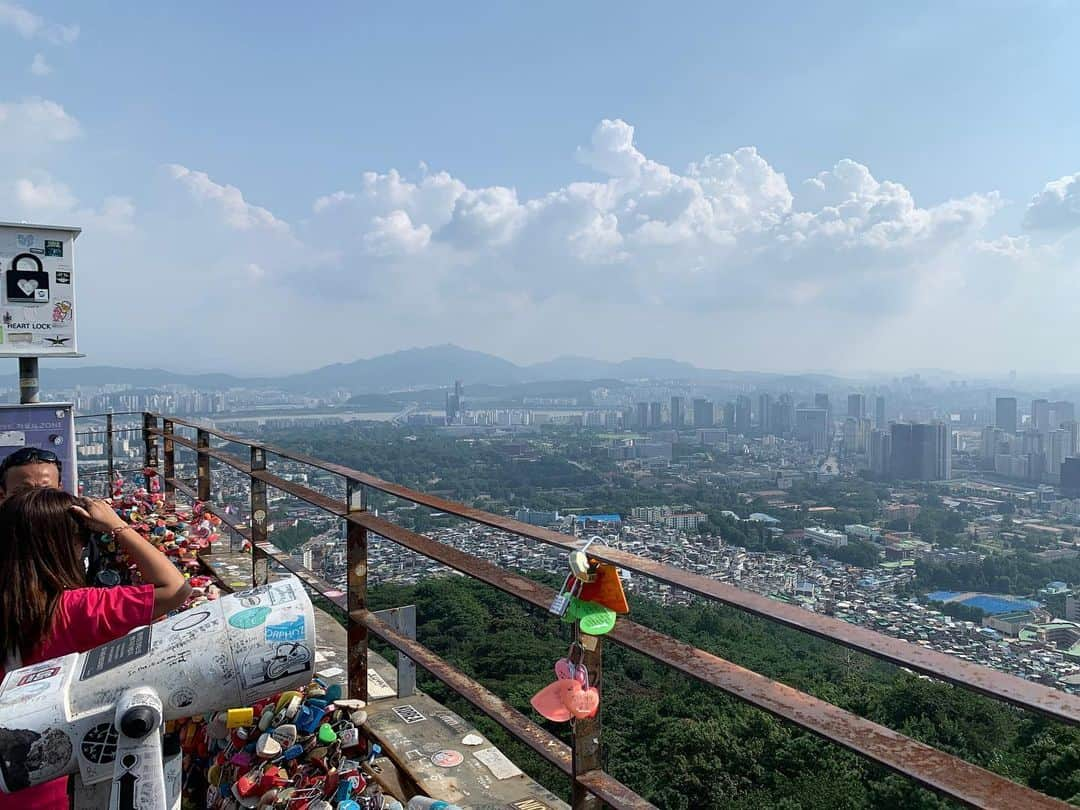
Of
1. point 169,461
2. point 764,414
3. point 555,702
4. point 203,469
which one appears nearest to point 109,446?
point 169,461

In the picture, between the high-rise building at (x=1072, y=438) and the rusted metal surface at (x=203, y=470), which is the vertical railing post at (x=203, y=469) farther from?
the high-rise building at (x=1072, y=438)

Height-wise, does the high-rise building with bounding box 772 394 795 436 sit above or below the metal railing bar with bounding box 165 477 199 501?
below

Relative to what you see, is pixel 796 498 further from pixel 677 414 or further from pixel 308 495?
A: pixel 308 495

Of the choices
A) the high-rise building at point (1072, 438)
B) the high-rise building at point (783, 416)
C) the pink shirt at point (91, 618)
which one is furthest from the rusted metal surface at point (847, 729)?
the high-rise building at point (783, 416)

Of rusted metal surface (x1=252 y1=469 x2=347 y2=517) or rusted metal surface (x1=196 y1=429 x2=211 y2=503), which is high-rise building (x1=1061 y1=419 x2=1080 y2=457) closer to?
rusted metal surface (x1=196 y1=429 x2=211 y2=503)

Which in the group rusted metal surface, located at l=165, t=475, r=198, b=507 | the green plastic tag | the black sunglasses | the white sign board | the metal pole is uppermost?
the white sign board

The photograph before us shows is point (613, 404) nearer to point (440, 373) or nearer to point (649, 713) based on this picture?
point (440, 373)

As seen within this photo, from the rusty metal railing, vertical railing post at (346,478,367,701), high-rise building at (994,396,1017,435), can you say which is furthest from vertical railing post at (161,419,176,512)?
high-rise building at (994,396,1017,435)
